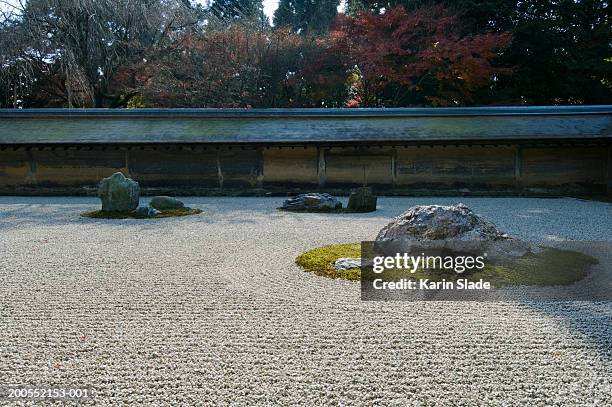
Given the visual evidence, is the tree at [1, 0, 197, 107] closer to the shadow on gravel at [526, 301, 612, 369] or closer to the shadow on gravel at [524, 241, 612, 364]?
the shadow on gravel at [524, 241, 612, 364]

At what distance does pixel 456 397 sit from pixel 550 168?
1417 centimetres

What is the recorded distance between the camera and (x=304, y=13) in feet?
118

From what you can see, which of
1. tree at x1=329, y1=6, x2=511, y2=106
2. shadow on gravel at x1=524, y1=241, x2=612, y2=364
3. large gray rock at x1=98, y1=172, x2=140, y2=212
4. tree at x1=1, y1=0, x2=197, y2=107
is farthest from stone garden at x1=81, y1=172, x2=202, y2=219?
tree at x1=329, y1=6, x2=511, y2=106

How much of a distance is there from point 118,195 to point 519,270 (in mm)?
8226

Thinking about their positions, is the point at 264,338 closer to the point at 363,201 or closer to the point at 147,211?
the point at 147,211

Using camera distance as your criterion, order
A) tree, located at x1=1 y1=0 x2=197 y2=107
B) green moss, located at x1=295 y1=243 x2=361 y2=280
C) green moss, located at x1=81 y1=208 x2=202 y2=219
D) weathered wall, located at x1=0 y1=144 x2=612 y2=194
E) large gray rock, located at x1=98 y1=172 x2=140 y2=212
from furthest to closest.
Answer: tree, located at x1=1 y1=0 x2=197 y2=107 < weathered wall, located at x1=0 y1=144 x2=612 y2=194 < large gray rock, located at x1=98 y1=172 x2=140 y2=212 < green moss, located at x1=81 y1=208 x2=202 y2=219 < green moss, located at x1=295 y1=243 x2=361 y2=280

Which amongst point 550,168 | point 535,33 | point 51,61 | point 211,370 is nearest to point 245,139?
point 550,168

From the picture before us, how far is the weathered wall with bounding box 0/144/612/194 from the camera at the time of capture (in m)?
14.9

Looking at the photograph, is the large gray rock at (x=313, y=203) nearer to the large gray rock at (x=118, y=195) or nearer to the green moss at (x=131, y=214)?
the green moss at (x=131, y=214)

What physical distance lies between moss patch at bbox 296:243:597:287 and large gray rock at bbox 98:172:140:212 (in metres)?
5.77

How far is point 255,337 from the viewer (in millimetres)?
3467

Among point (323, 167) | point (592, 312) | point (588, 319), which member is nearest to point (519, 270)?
point (592, 312)

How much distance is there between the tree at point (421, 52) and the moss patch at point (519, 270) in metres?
15.7

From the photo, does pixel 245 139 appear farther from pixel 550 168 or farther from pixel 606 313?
pixel 606 313
